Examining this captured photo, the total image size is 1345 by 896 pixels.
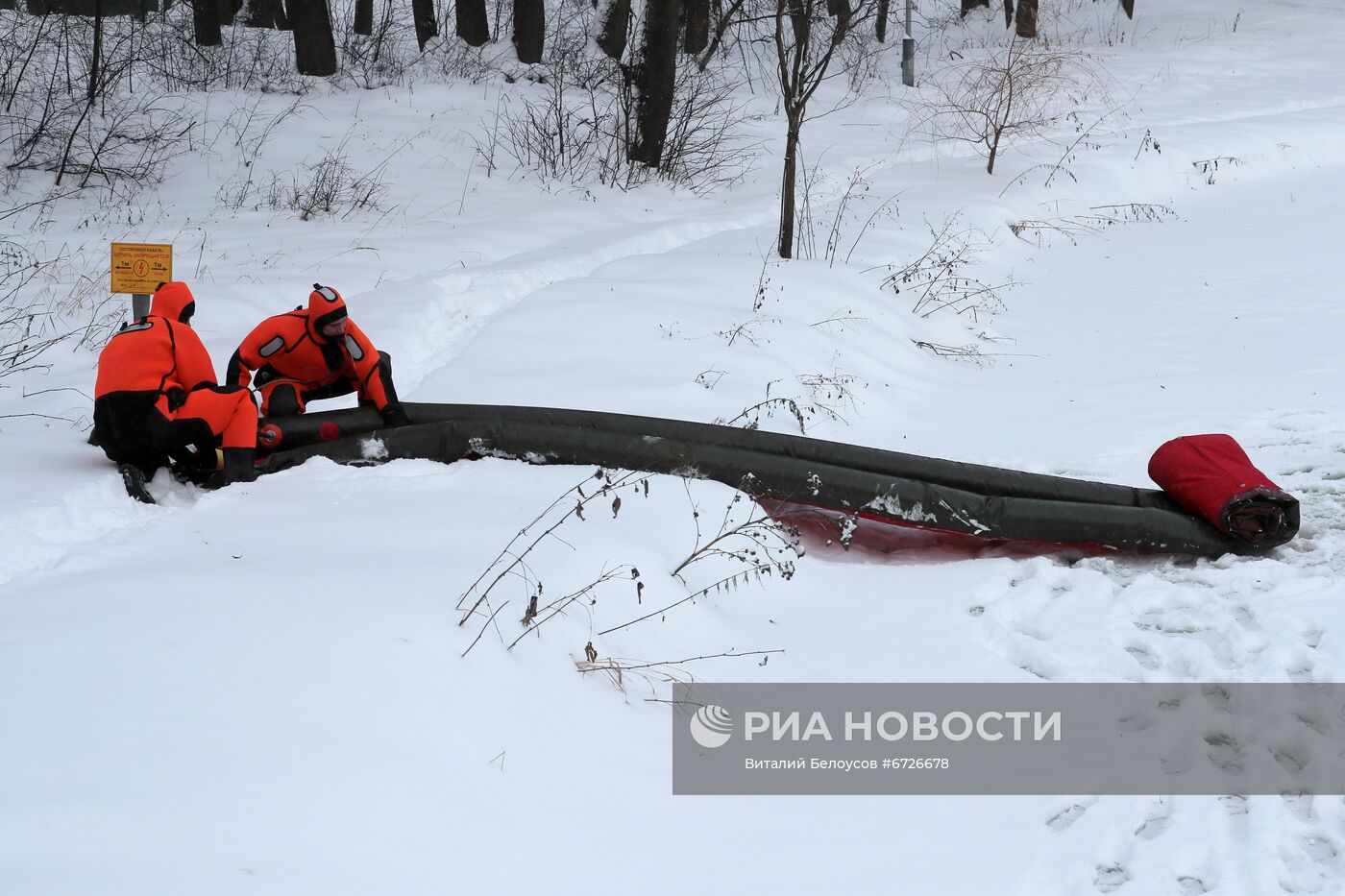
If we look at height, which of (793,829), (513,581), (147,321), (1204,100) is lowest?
(793,829)

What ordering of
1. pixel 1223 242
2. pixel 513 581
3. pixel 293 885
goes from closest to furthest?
pixel 293 885 < pixel 513 581 < pixel 1223 242

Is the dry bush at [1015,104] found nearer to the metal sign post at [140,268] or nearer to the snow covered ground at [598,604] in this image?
the snow covered ground at [598,604]

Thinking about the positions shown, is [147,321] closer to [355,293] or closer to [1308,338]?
[355,293]

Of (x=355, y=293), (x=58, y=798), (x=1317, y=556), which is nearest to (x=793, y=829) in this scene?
(x=58, y=798)

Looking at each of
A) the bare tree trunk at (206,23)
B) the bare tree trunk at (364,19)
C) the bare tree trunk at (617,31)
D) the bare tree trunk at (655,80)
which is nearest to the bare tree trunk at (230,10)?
the bare tree trunk at (364,19)

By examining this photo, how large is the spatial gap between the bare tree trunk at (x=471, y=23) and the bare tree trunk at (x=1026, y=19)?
9.66 metres

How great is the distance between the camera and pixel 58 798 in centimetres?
220

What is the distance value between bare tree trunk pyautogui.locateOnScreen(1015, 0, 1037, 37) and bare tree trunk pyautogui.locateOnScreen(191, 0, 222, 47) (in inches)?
529

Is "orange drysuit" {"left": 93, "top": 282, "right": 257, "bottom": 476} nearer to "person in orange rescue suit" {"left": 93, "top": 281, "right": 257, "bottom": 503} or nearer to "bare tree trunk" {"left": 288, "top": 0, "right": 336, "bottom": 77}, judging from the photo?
"person in orange rescue suit" {"left": 93, "top": 281, "right": 257, "bottom": 503}

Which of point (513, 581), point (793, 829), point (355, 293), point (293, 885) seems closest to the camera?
point (293, 885)

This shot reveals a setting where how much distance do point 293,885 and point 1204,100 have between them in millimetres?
16845

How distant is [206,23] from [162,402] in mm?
13119

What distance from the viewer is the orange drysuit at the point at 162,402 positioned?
430 centimetres

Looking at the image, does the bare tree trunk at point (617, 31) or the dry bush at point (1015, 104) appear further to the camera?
the bare tree trunk at point (617, 31)
